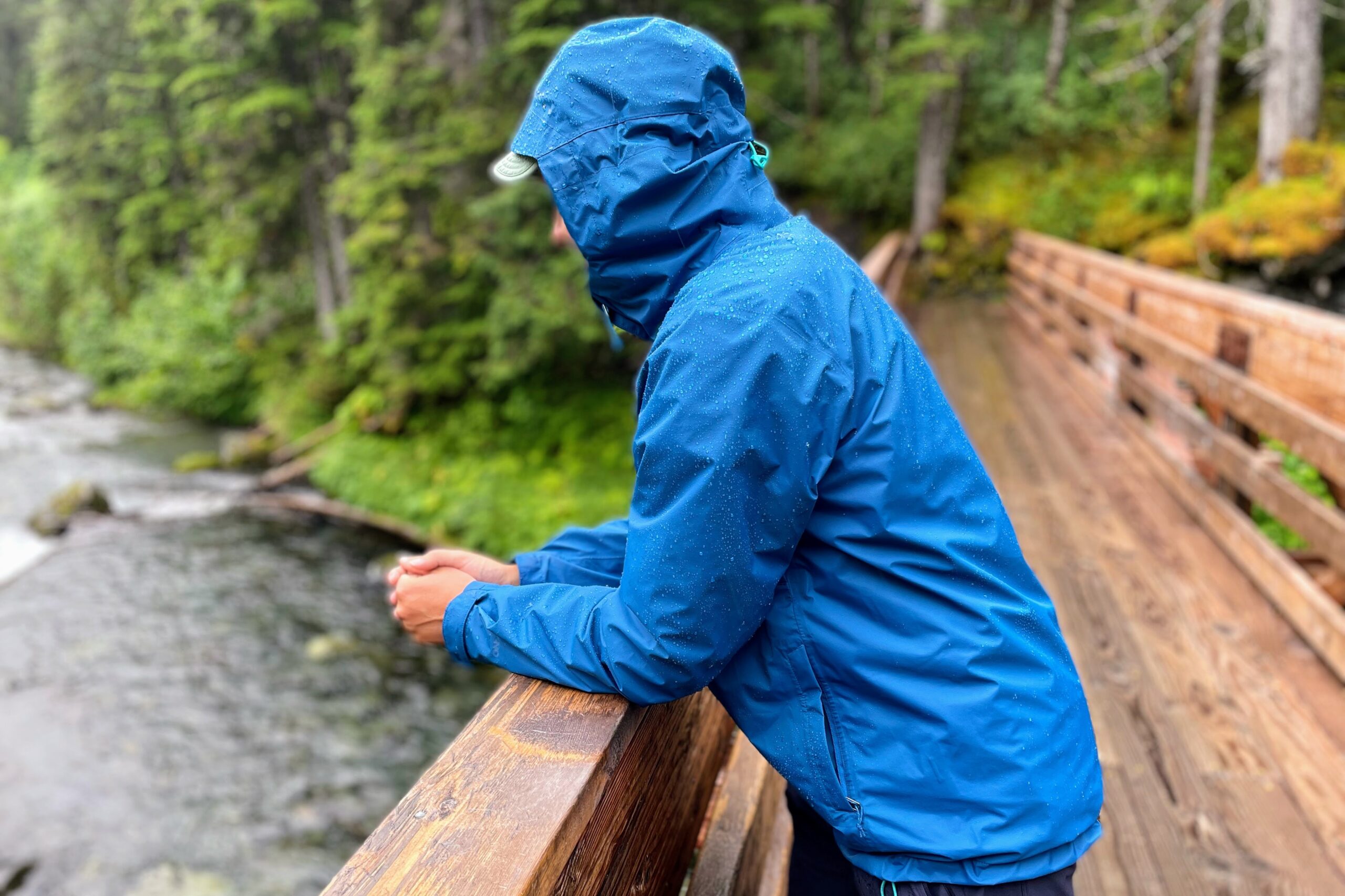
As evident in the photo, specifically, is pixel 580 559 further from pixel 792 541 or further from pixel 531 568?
pixel 792 541

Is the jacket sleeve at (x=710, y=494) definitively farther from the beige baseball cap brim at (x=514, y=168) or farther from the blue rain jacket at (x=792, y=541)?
the beige baseball cap brim at (x=514, y=168)

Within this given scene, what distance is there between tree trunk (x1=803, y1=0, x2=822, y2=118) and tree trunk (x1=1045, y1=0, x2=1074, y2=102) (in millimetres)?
5021

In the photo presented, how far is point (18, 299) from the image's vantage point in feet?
99.6

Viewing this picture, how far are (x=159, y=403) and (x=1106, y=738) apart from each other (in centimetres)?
2229

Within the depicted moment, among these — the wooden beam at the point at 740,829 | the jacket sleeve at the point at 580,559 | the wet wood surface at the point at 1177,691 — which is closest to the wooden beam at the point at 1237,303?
the wet wood surface at the point at 1177,691

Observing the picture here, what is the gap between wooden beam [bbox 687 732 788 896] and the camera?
5.52 feet

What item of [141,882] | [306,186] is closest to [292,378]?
[306,186]

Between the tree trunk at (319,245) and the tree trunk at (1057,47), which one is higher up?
the tree trunk at (1057,47)

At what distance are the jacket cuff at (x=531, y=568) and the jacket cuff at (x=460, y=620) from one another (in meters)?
0.19

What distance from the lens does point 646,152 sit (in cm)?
126

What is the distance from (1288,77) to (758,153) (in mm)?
12639

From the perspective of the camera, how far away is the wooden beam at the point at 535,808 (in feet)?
3.24

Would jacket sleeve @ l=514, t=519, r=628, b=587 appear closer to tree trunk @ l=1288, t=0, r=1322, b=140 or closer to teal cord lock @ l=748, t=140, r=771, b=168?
teal cord lock @ l=748, t=140, r=771, b=168

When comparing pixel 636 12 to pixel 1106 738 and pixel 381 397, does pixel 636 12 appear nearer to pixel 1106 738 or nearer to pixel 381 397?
pixel 381 397
